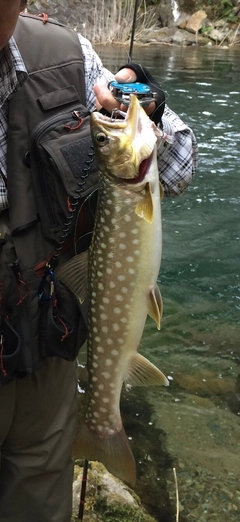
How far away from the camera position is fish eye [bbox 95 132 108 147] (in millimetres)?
1816

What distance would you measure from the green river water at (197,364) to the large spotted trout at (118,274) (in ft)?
4.02

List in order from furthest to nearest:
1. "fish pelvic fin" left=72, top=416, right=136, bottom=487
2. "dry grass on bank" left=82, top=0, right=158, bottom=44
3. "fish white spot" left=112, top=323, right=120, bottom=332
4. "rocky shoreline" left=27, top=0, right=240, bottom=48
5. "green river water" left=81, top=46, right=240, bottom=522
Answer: "rocky shoreline" left=27, top=0, right=240, bottom=48 < "dry grass on bank" left=82, top=0, right=158, bottom=44 < "green river water" left=81, top=46, right=240, bottom=522 < "fish pelvic fin" left=72, top=416, right=136, bottom=487 < "fish white spot" left=112, top=323, right=120, bottom=332

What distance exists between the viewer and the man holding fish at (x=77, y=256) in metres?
1.88

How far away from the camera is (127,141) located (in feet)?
5.95

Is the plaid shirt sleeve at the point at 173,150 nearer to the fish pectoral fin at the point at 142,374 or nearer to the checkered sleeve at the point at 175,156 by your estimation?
the checkered sleeve at the point at 175,156

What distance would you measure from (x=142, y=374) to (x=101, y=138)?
31.7 inches

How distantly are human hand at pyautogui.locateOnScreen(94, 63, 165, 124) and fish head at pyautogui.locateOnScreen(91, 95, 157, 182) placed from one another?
0.37 feet

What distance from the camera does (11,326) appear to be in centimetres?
219

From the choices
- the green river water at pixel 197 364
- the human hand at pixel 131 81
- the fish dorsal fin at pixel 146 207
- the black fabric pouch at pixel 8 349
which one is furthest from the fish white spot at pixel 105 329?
the green river water at pixel 197 364

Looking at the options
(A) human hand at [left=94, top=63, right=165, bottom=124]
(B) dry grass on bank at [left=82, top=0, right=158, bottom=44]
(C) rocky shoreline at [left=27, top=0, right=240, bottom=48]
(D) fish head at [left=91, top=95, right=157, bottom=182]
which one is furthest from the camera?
(C) rocky shoreline at [left=27, top=0, right=240, bottom=48]

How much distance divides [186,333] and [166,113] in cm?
296

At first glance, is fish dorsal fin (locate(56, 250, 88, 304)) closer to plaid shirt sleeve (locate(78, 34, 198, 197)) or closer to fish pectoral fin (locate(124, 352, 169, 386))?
fish pectoral fin (locate(124, 352, 169, 386))

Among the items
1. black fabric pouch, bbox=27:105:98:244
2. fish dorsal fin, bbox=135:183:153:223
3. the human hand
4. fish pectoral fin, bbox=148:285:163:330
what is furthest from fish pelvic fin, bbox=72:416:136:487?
the human hand

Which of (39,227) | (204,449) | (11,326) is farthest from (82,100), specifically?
(204,449)
